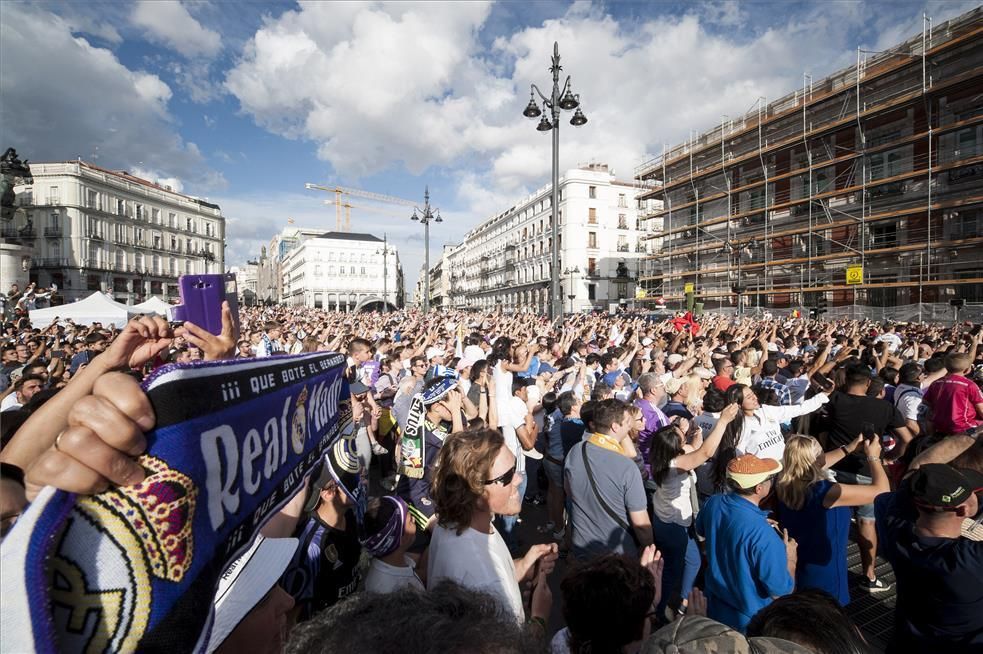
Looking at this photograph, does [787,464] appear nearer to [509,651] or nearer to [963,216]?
[509,651]

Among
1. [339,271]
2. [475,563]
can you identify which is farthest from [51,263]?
[475,563]

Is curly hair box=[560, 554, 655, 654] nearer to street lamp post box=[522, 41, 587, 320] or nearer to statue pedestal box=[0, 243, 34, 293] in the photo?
street lamp post box=[522, 41, 587, 320]

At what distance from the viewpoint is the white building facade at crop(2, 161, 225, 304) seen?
145 feet

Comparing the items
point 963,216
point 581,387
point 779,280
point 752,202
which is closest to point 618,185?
point 752,202

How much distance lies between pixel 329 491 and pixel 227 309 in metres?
0.96

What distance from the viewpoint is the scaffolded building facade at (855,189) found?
21.3 meters

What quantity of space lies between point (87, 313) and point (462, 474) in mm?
19321

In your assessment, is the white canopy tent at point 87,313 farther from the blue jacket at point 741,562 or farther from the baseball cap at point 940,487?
the baseball cap at point 940,487

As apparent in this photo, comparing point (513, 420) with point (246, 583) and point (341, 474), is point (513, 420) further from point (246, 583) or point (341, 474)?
point (246, 583)

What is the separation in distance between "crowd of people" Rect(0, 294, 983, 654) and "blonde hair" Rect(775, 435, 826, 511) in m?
0.01

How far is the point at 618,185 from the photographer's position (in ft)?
184

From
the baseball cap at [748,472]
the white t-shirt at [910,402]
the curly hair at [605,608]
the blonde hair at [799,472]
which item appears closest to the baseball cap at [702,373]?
the white t-shirt at [910,402]

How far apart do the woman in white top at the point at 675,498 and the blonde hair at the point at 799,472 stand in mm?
515

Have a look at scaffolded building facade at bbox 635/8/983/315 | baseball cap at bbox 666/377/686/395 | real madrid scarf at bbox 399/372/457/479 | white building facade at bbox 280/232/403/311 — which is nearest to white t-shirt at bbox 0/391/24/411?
real madrid scarf at bbox 399/372/457/479
